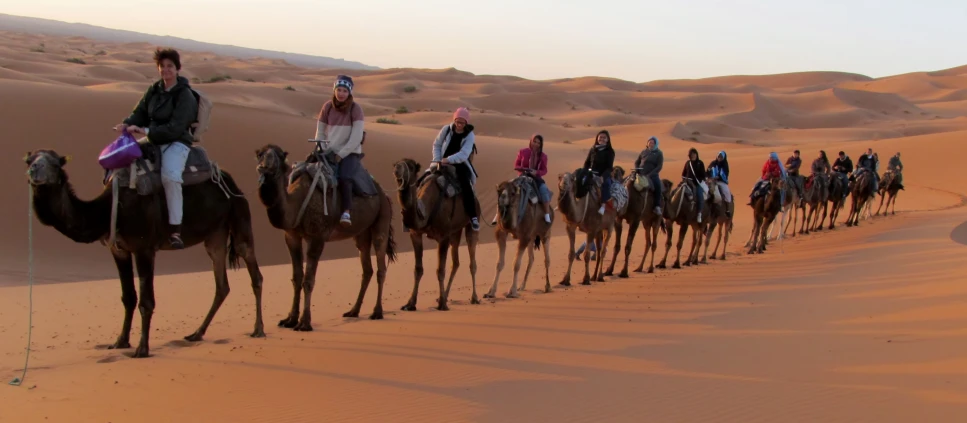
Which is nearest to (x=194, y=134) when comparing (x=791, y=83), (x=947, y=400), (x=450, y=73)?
(x=947, y=400)

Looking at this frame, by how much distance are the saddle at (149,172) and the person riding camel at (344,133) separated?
A: 1.91m

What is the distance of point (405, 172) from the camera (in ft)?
38.0

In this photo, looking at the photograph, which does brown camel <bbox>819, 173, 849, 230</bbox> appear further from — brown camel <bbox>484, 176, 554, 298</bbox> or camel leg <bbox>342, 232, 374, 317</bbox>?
camel leg <bbox>342, 232, 374, 317</bbox>

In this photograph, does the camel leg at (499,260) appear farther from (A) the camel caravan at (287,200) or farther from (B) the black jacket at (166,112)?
(B) the black jacket at (166,112)

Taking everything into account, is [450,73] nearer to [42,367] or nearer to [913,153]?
[913,153]

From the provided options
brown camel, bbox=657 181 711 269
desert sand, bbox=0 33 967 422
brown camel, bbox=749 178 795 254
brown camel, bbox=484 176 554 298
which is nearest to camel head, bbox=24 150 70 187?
desert sand, bbox=0 33 967 422

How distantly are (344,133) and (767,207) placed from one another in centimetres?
1471

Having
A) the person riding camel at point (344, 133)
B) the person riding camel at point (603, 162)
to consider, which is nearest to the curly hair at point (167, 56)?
the person riding camel at point (344, 133)

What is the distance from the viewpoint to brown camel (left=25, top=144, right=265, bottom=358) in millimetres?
8195

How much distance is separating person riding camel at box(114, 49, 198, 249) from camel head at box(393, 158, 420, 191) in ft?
9.96

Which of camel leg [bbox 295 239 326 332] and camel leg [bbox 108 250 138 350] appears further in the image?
camel leg [bbox 295 239 326 332]

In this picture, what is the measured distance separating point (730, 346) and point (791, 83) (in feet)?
484

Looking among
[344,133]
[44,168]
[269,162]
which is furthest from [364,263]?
[44,168]

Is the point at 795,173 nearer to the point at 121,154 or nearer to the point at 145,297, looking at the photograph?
the point at 145,297
